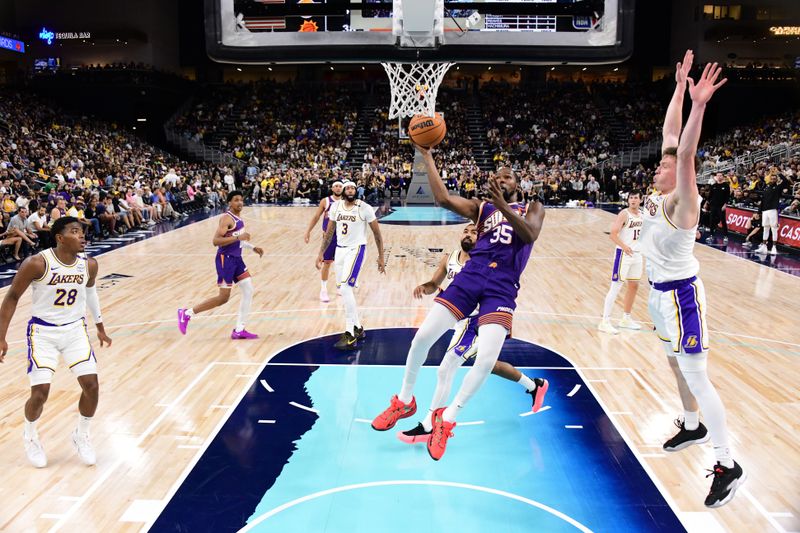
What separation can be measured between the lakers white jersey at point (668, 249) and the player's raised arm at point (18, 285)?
3.85 meters

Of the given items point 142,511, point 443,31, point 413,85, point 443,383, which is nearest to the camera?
point 142,511

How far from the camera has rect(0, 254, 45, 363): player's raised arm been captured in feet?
14.3

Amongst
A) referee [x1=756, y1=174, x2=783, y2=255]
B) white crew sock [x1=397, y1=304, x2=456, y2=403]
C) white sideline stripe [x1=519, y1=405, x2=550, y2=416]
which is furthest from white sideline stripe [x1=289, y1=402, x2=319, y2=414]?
referee [x1=756, y1=174, x2=783, y2=255]

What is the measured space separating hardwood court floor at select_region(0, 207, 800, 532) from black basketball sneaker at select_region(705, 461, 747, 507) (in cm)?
19

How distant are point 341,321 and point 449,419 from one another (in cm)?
440

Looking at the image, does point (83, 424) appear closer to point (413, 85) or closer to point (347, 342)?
point (347, 342)

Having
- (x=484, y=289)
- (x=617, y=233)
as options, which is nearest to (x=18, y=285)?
(x=484, y=289)

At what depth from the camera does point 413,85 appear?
15.7 m

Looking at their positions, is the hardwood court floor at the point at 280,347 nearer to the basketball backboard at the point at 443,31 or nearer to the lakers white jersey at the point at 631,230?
the lakers white jersey at the point at 631,230

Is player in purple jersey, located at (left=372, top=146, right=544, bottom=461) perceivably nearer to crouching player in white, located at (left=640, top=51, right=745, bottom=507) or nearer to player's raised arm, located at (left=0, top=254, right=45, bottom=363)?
crouching player in white, located at (left=640, top=51, right=745, bottom=507)

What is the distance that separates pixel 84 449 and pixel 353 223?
3975 mm

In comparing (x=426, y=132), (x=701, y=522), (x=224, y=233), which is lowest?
(x=701, y=522)

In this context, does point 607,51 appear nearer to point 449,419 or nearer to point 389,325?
point 389,325

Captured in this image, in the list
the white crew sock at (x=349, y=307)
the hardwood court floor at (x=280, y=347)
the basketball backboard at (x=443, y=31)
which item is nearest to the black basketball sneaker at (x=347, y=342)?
the white crew sock at (x=349, y=307)
